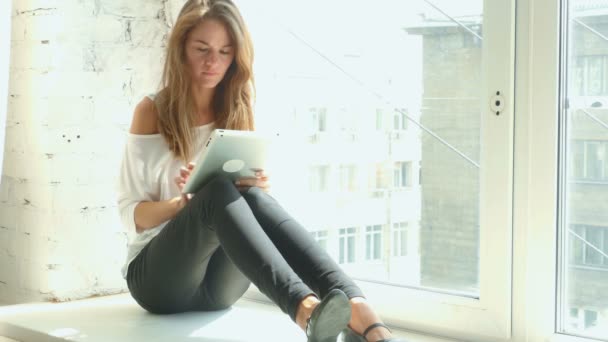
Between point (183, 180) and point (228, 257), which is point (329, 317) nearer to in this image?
point (228, 257)

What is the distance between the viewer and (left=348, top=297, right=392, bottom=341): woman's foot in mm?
1686

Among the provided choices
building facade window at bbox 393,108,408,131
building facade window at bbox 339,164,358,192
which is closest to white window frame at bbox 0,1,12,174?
building facade window at bbox 339,164,358,192

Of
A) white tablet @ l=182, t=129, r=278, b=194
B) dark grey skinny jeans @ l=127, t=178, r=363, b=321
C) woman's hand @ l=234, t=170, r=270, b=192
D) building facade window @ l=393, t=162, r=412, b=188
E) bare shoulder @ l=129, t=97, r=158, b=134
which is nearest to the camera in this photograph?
dark grey skinny jeans @ l=127, t=178, r=363, b=321

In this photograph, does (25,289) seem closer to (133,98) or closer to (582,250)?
(133,98)

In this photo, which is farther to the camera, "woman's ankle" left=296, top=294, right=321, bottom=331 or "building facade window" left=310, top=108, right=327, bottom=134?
"building facade window" left=310, top=108, right=327, bottom=134

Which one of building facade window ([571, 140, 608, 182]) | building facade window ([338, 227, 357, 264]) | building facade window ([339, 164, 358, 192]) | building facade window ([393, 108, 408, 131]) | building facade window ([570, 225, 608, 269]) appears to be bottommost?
building facade window ([338, 227, 357, 264])

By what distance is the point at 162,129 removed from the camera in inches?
85.1

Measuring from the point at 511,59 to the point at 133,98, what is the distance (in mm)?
1198

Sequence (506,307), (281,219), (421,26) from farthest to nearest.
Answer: (421,26) → (506,307) → (281,219)

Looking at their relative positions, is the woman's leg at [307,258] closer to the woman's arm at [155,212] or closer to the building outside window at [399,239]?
the woman's arm at [155,212]

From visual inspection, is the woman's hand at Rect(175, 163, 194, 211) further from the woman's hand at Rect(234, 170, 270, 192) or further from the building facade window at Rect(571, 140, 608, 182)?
the building facade window at Rect(571, 140, 608, 182)

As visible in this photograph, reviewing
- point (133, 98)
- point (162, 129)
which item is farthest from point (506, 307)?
point (133, 98)

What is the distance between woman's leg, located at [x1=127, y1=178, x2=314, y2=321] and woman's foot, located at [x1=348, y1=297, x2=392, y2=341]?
103 millimetres

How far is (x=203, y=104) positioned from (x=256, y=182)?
1.19ft
